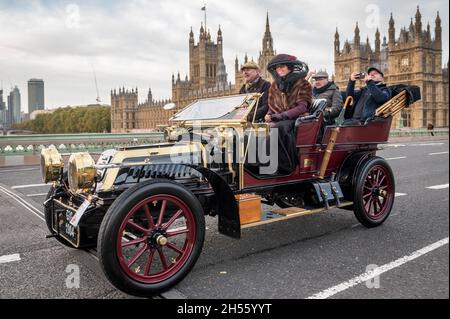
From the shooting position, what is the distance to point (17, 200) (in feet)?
24.2

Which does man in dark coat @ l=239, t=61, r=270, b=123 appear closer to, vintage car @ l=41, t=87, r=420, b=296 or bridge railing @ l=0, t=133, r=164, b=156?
vintage car @ l=41, t=87, r=420, b=296

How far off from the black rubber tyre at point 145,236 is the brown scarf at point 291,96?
1952mm

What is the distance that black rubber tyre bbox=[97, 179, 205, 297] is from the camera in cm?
314

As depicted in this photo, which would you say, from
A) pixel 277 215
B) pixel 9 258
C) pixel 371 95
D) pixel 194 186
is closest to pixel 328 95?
pixel 371 95

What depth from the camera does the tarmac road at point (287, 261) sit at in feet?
11.1

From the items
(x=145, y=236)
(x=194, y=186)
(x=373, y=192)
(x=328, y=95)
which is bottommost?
(x=145, y=236)

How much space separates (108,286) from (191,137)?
1740mm

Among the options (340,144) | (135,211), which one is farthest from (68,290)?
(340,144)

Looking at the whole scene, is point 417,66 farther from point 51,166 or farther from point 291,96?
point 51,166

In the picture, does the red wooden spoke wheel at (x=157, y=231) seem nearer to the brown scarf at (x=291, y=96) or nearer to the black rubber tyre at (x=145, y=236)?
the black rubber tyre at (x=145, y=236)

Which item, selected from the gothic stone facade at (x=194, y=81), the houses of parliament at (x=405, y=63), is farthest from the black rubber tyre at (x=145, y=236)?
the gothic stone facade at (x=194, y=81)

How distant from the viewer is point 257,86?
5656mm

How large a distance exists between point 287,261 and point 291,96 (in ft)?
6.35

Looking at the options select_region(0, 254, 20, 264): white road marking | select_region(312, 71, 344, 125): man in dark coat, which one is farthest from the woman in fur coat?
select_region(0, 254, 20, 264): white road marking
